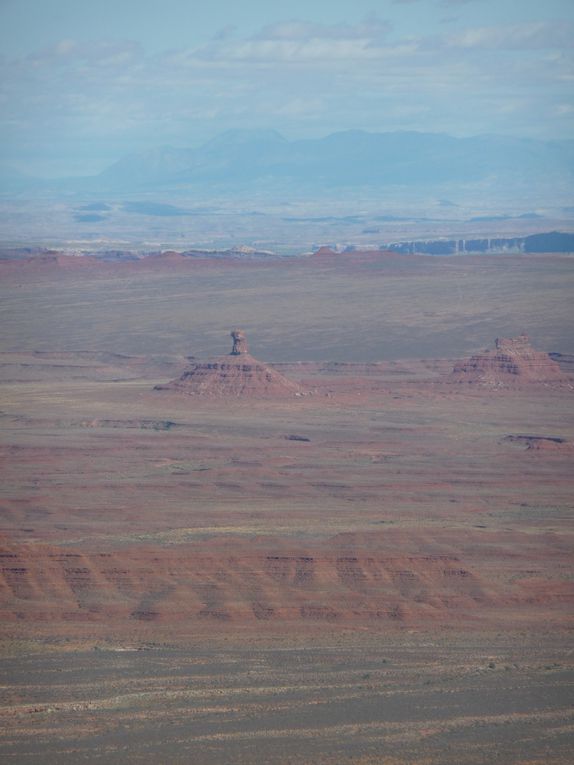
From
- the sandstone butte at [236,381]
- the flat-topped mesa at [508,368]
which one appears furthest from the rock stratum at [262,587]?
the flat-topped mesa at [508,368]

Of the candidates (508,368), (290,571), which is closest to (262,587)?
(290,571)

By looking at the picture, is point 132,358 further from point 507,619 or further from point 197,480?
point 507,619

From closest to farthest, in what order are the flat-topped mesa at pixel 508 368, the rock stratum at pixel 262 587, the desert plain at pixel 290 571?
the desert plain at pixel 290 571 < the rock stratum at pixel 262 587 < the flat-topped mesa at pixel 508 368

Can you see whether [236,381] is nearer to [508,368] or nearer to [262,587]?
[508,368]

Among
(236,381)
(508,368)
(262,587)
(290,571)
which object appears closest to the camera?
(262,587)

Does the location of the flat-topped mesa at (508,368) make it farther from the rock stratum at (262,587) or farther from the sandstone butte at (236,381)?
the rock stratum at (262,587)

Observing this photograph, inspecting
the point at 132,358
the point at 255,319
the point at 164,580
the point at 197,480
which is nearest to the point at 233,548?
the point at 164,580
